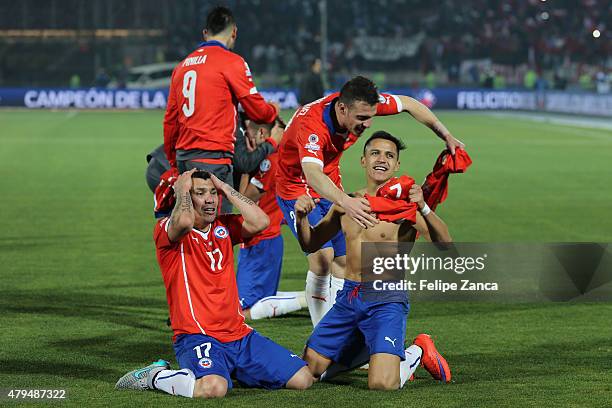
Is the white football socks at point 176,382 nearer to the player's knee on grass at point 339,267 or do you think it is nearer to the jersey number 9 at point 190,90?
the player's knee on grass at point 339,267

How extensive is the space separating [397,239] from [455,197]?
1214cm

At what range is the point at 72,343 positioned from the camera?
876cm

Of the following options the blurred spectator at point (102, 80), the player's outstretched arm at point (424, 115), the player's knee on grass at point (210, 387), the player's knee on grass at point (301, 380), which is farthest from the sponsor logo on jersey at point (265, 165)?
the blurred spectator at point (102, 80)

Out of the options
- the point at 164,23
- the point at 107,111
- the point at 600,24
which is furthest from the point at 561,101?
the point at 164,23

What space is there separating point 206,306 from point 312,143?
1389mm

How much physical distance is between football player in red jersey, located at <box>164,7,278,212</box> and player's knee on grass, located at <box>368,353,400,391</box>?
7.01ft

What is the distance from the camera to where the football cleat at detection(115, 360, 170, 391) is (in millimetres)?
7117

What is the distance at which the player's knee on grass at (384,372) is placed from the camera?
7.15 metres

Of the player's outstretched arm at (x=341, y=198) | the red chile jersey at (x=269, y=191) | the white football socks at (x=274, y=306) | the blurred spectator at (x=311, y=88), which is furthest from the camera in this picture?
the blurred spectator at (x=311, y=88)

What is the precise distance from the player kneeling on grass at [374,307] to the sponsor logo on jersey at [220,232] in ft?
1.54

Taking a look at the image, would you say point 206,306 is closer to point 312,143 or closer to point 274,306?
point 312,143

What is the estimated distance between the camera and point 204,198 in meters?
7.13
